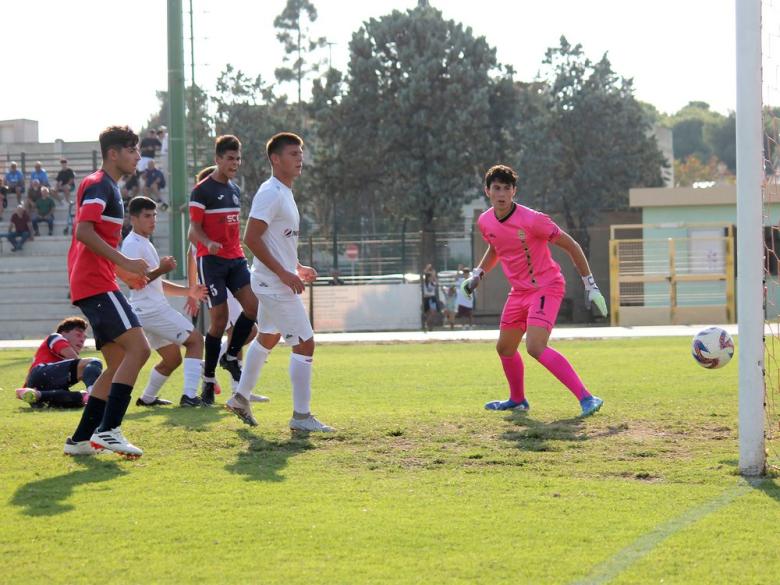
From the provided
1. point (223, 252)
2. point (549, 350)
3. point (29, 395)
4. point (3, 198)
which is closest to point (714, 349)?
point (549, 350)

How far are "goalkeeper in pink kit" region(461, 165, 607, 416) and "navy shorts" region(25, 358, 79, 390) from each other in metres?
3.87

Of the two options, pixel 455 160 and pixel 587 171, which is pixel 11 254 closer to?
pixel 455 160

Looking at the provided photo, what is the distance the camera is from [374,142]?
44.5m

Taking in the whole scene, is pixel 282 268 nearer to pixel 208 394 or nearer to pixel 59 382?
pixel 208 394

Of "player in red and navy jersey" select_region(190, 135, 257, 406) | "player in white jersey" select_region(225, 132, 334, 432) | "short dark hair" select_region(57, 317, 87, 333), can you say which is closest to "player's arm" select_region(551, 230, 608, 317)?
"player in white jersey" select_region(225, 132, 334, 432)

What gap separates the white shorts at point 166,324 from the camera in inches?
400

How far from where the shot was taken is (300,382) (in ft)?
27.2

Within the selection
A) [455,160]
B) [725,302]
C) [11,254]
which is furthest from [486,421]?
[455,160]

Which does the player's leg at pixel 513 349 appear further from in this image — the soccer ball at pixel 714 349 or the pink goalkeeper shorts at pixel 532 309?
the soccer ball at pixel 714 349

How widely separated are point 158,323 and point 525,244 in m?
3.33

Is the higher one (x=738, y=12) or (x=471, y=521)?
(x=738, y=12)

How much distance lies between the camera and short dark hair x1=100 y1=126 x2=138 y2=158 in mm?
7117

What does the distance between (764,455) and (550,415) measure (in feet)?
9.88

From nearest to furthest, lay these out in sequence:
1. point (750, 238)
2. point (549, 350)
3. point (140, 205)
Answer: point (750, 238), point (549, 350), point (140, 205)
